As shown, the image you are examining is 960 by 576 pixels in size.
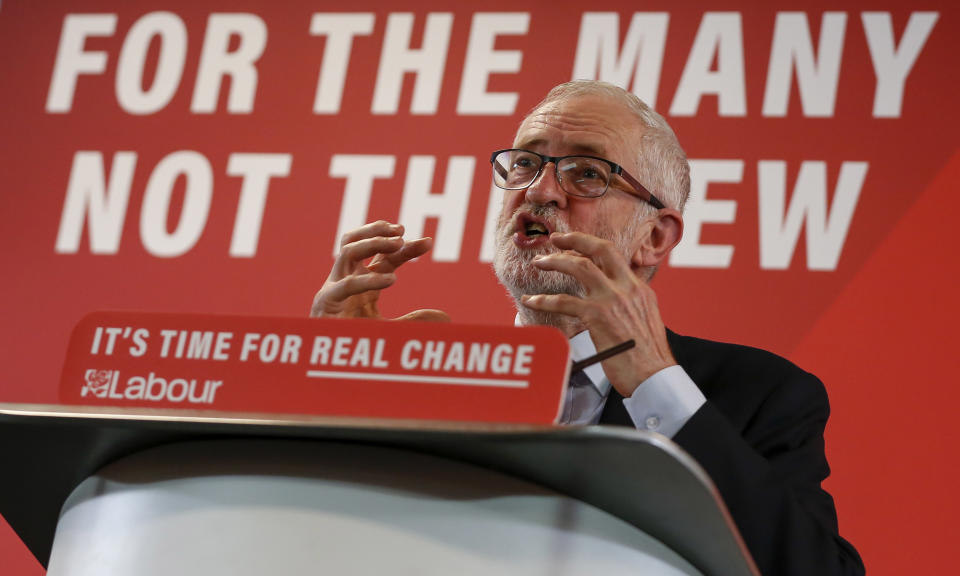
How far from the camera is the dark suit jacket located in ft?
3.55

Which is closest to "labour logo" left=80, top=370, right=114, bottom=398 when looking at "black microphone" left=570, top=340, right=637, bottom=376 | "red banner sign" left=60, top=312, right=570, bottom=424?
"red banner sign" left=60, top=312, right=570, bottom=424

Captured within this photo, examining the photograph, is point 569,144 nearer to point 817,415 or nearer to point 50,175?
point 817,415

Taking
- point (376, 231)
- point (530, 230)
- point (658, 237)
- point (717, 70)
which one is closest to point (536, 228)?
point (530, 230)

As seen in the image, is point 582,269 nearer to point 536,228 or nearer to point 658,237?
point 536,228

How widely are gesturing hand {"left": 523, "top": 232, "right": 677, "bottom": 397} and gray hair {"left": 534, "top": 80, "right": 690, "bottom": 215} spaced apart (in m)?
0.62

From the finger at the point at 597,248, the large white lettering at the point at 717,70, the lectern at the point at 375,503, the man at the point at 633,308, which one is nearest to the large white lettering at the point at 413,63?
the large white lettering at the point at 717,70

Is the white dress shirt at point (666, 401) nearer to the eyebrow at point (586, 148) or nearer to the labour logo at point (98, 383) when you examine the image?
the labour logo at point (98, 383)

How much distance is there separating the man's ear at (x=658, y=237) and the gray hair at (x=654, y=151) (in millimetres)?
27

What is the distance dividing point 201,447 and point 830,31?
2.34m

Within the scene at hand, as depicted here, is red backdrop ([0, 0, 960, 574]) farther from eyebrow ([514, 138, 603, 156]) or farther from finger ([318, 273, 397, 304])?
finger ([318, 273, 397, 304])

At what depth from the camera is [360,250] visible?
1.53 meters

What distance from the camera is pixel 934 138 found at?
2.62 m

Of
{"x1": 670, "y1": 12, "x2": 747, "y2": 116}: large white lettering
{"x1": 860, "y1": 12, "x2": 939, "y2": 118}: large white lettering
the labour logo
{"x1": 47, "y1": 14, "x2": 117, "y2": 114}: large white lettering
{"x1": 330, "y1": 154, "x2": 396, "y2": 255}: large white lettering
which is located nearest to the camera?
the labour logo

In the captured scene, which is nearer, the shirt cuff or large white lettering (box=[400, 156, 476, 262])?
the shirt cuff
